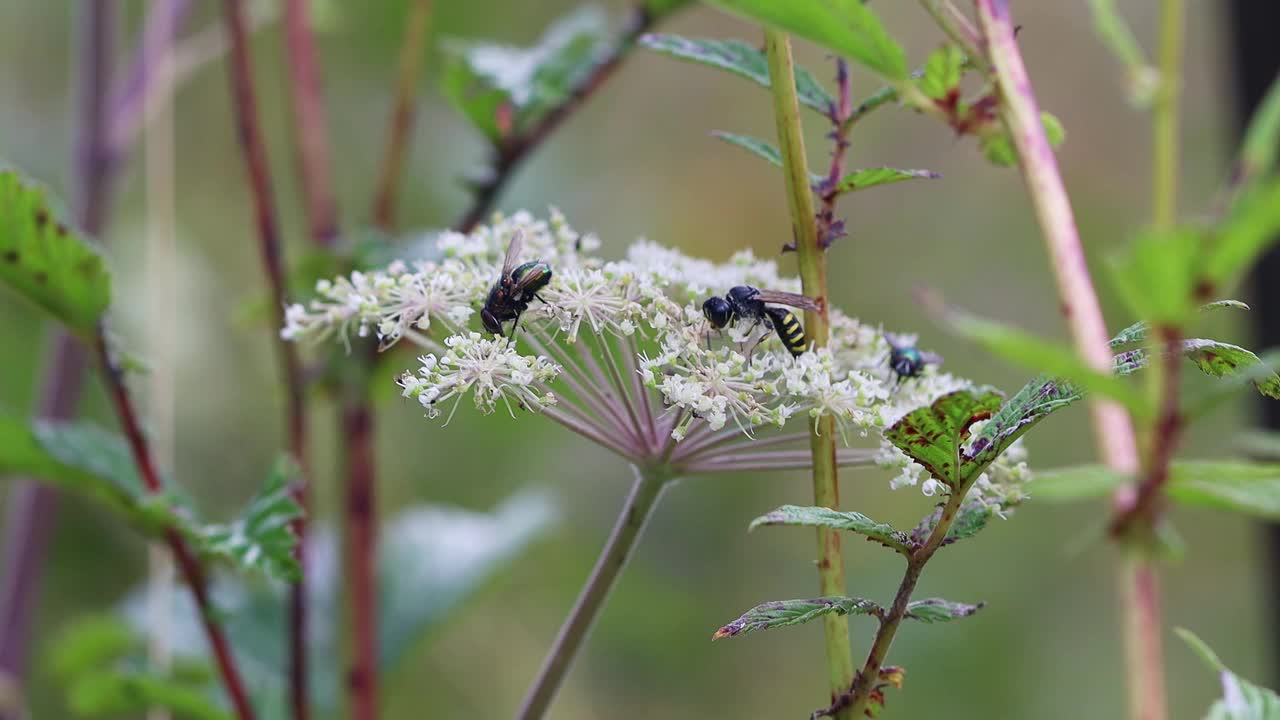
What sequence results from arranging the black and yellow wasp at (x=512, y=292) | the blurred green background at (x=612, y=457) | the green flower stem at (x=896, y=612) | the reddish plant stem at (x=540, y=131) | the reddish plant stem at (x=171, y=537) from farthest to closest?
1. the blurred green background at (x=612, y=457)
2. the reddish plant stem at (x=540, y=131)
3. the reddish plant stem at (x=171, y=537)
4. the black and yellow wasp at (x=512, y=292)
5. the green flower stem at (x=896, y=612)

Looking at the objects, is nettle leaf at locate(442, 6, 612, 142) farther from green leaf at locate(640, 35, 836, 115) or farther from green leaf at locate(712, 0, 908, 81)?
green leaf at locate(712, 0, 908, 81)

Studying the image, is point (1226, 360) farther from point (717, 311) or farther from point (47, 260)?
point (47, 260)

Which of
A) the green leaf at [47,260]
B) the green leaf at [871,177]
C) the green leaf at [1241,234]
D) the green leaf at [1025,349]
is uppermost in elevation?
the green leaf at [47,260]

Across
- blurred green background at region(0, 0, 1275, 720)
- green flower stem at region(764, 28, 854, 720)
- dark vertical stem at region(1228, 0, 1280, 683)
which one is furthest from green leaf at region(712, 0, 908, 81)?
blurred green background at region(0, 0, 1275, 720)

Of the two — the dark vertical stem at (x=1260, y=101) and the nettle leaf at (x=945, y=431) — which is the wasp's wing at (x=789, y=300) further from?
the dark vertical stem at (x=1260, y=101)

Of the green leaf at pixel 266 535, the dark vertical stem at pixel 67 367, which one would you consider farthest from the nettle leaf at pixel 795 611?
the dark vertical stem at pixel 67 367

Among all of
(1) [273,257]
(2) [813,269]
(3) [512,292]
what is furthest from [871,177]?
(1) [273,257]
